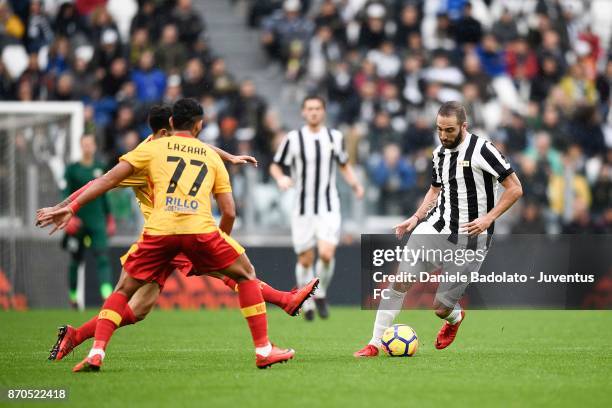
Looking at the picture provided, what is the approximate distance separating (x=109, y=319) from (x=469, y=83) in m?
14.4

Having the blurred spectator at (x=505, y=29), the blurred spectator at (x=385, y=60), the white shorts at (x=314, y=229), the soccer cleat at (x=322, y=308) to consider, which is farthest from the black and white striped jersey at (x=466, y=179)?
the blurred spectator at (x=505, y=29)

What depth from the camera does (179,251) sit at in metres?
8.81

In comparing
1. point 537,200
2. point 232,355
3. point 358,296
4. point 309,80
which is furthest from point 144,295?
point 309,80

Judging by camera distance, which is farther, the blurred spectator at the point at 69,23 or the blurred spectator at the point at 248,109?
the blurred spectator at the point at 69,23

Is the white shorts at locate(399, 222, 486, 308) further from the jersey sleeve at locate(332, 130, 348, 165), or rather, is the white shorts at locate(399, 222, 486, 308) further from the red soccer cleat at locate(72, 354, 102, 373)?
the jersey sleeve at locate(332, 130, 348, 165)

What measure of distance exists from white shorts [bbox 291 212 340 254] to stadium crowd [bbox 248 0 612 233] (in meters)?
4.06

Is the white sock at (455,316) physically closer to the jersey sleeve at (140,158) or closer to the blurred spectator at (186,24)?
the jersey sleeve at (140,158)

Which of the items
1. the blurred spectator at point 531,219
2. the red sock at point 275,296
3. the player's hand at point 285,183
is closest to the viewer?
the red sock at point 275,296

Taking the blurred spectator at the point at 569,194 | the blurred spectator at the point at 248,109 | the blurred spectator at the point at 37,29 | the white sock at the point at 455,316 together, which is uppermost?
the blurred spectator at the point at 37,29

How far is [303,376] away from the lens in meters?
8.68

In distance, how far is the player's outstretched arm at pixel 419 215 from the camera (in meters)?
10.1

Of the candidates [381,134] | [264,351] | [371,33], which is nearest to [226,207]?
[264,351]

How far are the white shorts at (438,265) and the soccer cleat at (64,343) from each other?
2.74 m

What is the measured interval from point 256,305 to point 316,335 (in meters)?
3.79
